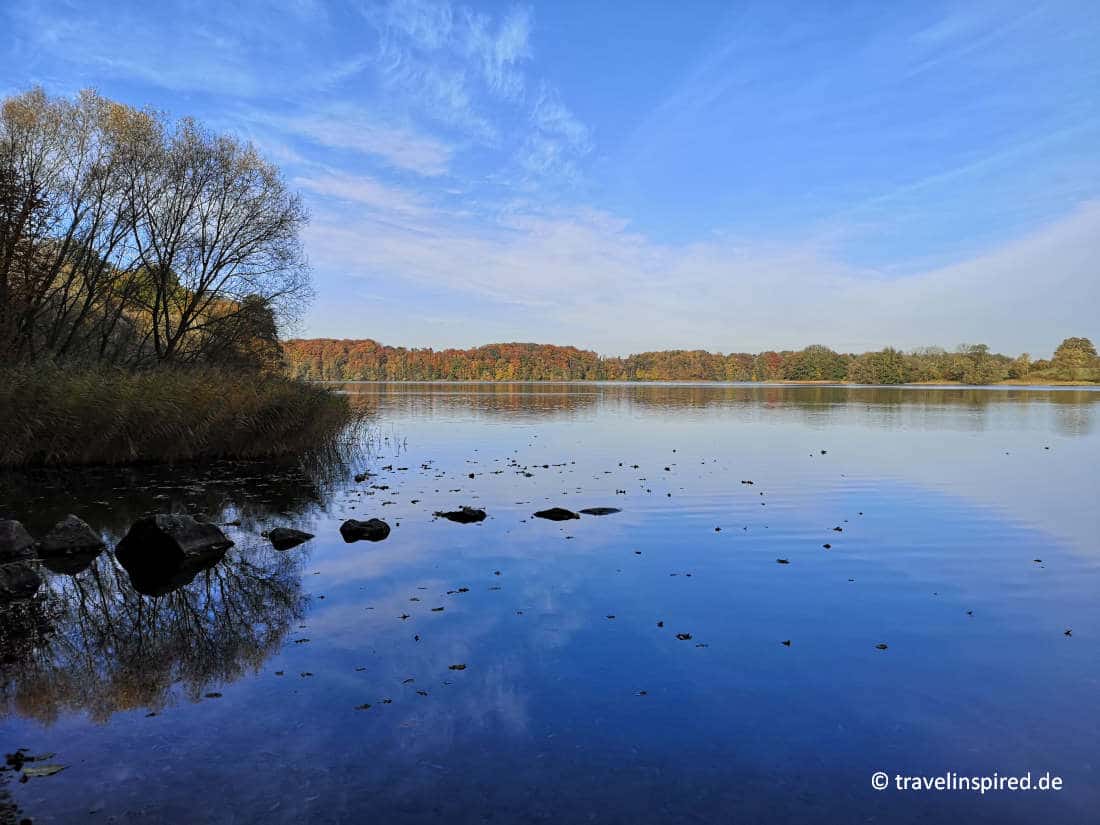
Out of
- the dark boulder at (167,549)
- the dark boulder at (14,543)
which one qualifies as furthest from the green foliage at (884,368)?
the dark boulder at (14,543)

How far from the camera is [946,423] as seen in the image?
49.1m

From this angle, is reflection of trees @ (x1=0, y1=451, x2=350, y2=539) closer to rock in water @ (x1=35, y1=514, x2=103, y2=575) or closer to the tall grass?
the tall grass

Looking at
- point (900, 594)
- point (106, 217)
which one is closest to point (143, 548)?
point (900, 594)

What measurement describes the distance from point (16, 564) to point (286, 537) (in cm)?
468

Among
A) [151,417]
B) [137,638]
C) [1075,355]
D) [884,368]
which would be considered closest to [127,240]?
[151,417]

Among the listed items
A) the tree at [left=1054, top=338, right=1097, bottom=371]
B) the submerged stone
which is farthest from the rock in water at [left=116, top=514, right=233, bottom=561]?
the tree at [left=1054, top=338, right=1097, bottom=371]

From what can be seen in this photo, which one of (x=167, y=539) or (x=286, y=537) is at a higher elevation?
(x=167, y=539)

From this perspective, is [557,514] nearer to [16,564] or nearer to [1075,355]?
[16,564]

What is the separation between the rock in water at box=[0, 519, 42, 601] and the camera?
1074 centimetres

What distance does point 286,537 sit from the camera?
14.7m

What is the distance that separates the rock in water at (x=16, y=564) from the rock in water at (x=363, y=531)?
220 inches

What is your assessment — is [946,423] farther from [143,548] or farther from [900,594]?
[143,548]

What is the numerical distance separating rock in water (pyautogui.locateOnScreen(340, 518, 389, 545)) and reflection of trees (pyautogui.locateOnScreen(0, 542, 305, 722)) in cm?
261

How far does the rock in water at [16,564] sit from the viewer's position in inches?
423
